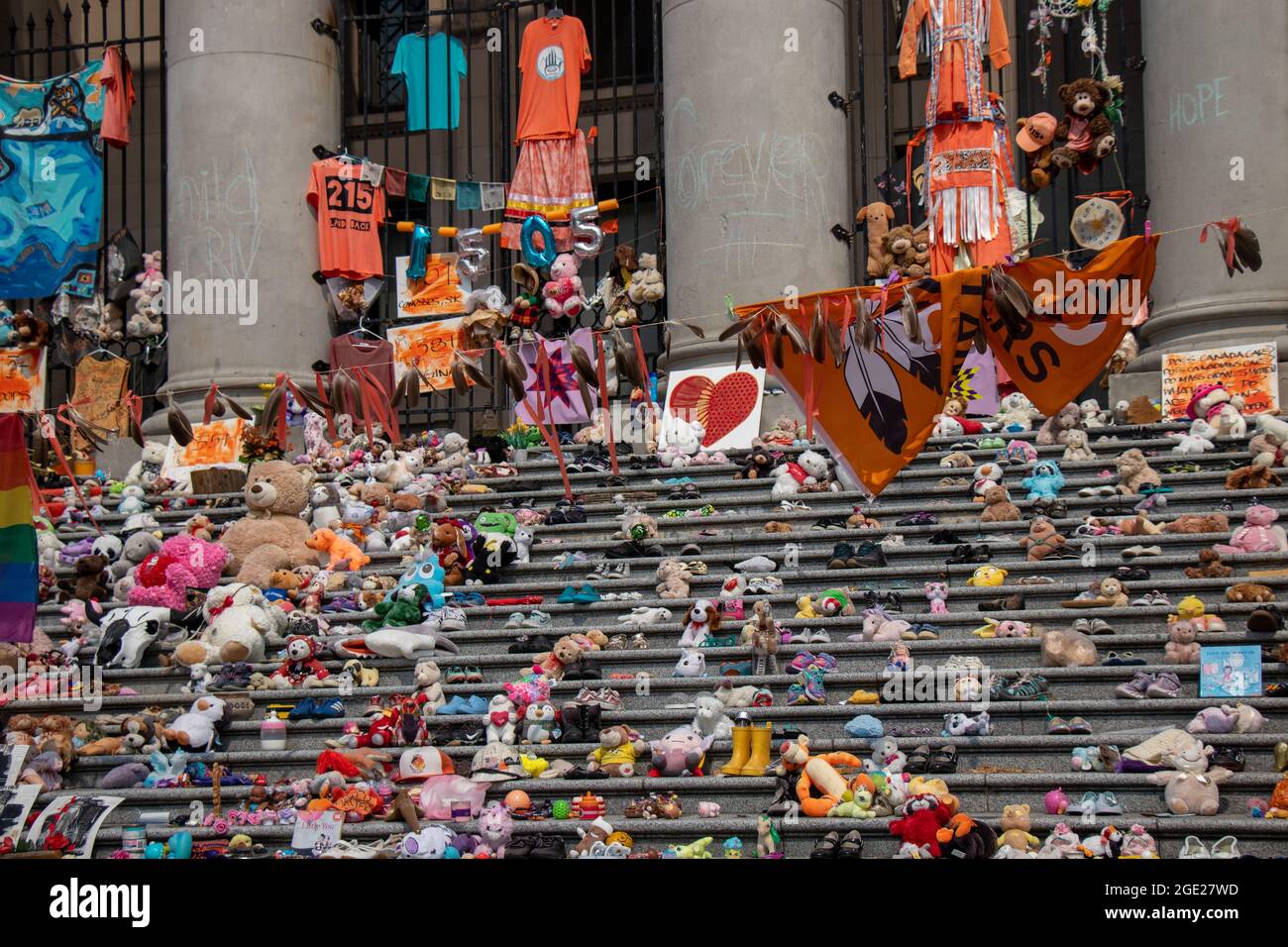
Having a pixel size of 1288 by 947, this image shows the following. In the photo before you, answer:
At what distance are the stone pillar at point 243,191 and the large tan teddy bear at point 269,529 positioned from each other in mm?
4273

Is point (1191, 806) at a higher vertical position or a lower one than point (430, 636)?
lower

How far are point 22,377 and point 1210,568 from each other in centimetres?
1576

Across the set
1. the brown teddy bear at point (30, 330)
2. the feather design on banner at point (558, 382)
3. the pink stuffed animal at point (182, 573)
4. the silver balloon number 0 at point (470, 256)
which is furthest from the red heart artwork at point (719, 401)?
the brown teddy bear at point (30, 330)

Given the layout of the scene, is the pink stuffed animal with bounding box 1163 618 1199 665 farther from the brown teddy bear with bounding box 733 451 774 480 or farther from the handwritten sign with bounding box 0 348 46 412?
the handwritten sign with bounding box 0 348 46 412

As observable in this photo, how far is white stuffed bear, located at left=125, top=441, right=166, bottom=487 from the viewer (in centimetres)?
1981

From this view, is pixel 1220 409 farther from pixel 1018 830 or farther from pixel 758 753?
pixel 1018 830

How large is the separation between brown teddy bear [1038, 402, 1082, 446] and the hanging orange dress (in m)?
3.33

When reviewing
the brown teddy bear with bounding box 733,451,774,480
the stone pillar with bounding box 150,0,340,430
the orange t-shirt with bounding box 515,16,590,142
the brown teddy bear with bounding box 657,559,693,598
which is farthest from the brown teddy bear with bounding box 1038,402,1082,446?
the stone pillar with bounding box 150,0,340,430

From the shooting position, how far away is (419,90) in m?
24.1

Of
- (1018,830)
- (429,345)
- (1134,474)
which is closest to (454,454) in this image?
(429,345)

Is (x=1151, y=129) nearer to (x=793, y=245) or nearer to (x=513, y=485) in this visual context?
(x=793, y=245)

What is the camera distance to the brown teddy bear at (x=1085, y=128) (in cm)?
1989
